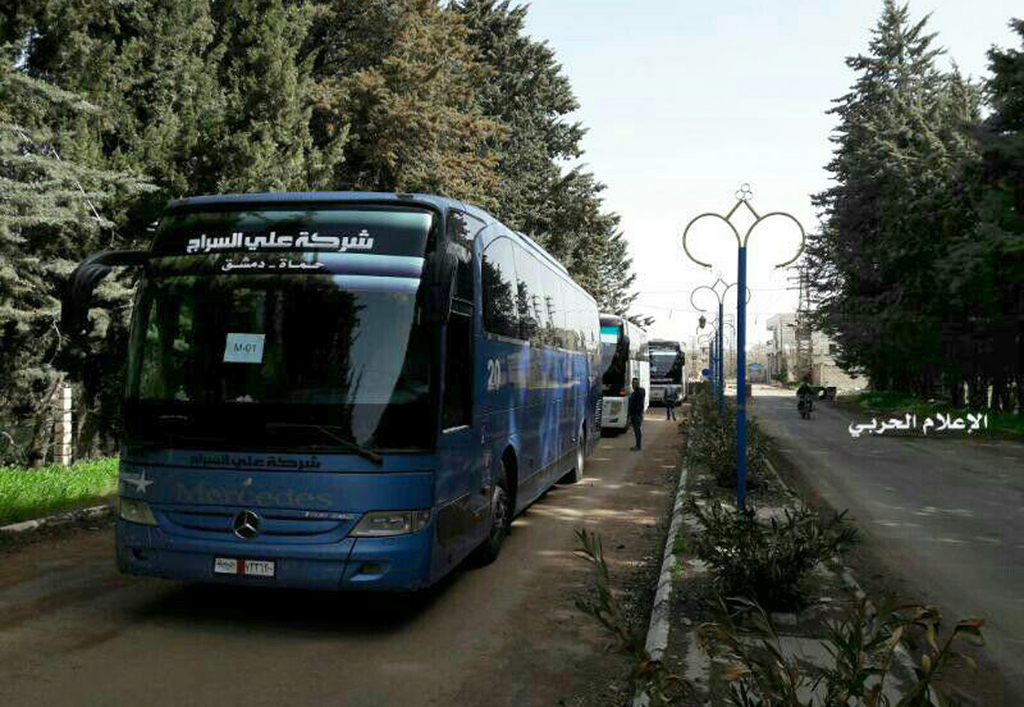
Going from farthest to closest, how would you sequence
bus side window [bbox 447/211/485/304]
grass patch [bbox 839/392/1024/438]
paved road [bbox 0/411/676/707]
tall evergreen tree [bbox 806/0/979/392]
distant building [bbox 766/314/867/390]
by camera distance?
distant building [bbox 766/314/867/390] → tall evergreen tree [bbox 806/0/979/392] → grass patch [bbox 839/392/1024/438] → bus side window [bbox 447/211/485/304] → paved road [bbox 0/411/676/707]

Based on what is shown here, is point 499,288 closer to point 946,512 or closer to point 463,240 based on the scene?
point 463,240

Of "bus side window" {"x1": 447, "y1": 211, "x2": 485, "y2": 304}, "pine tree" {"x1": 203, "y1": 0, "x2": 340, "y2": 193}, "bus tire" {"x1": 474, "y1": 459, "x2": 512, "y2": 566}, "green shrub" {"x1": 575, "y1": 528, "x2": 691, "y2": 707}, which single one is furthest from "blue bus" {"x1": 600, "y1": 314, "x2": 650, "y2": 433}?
"green shrub" {"x1": 575, "y1": 528, "x2": 691, "y2": 707}

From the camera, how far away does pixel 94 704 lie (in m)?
4.89

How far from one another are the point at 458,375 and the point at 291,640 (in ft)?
7.36

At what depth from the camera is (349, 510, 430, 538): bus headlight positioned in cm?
613

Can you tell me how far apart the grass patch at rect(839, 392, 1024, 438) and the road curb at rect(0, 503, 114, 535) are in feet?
85.4

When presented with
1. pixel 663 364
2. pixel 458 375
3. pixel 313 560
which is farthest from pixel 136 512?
pixel 663 364

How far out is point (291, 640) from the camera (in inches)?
244

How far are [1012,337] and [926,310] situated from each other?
450 centimetres

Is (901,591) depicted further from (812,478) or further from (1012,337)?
(1012,337)

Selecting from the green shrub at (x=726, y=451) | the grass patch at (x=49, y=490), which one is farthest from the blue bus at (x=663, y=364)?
Result: the grass patch at (x=49, y=490)

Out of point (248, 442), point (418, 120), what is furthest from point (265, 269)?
point (418, 120)

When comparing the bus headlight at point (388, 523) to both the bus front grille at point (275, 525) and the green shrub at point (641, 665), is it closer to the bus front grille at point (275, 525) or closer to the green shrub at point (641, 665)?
the bus front grille at point (275, 525)

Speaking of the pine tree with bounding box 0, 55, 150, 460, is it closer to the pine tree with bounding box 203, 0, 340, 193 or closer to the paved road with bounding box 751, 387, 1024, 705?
the pine tree with bounding box 203, 0, 340, 193
